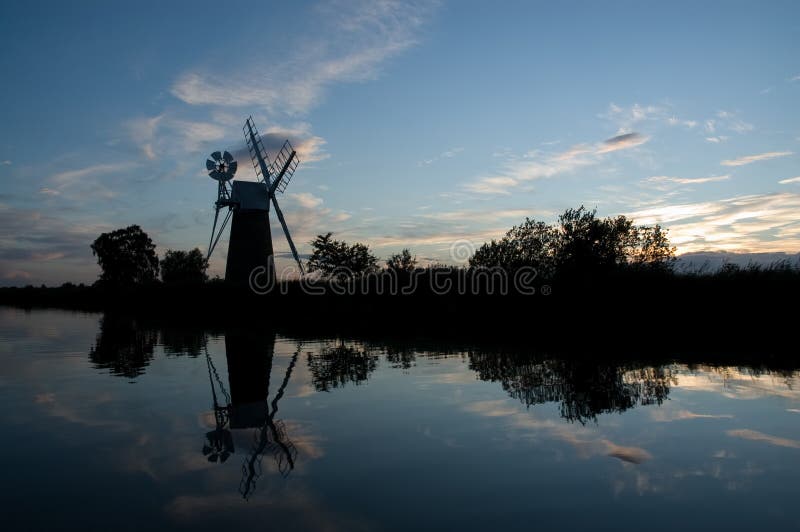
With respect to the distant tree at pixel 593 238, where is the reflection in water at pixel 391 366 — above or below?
below

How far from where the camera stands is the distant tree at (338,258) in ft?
200

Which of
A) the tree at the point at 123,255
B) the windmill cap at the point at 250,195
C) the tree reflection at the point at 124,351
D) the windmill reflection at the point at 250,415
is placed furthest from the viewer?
the tree at the point at 123,255

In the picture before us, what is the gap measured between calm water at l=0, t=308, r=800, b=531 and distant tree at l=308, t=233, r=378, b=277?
155ft

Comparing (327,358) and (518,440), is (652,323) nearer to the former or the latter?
(327,358)

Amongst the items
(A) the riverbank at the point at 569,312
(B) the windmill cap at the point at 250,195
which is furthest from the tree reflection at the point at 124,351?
(B) the windmill cap at the point at 250,195

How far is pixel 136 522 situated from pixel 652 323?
21299mm

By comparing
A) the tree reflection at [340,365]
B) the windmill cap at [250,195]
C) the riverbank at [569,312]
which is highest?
the windmill cap at [250,195]

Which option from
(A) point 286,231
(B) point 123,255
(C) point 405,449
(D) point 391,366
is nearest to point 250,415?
(C) point 405,449

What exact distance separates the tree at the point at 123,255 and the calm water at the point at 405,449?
8070 cm

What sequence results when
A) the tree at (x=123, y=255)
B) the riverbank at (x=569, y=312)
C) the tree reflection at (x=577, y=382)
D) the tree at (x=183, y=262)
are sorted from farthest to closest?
the tree at (x=183, y=262)
the tree at (x=123, y=255)
the riverbank at (x=569, y=312)
the tree reflection at (x=577, y=382)

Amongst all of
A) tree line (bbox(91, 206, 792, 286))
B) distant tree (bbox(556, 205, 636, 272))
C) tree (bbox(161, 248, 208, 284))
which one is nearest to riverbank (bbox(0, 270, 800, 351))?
tree line (bbox(91, 206, 792, 286))

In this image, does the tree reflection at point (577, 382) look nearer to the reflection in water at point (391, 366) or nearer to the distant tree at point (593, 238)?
the reflection in water at point (391, 366)

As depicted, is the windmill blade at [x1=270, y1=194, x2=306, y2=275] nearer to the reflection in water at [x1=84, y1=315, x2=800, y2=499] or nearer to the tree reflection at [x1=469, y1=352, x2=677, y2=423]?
the reflection in water at [x1=84, y1=315, x2=800, y2=499]

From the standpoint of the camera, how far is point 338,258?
6106 cm
